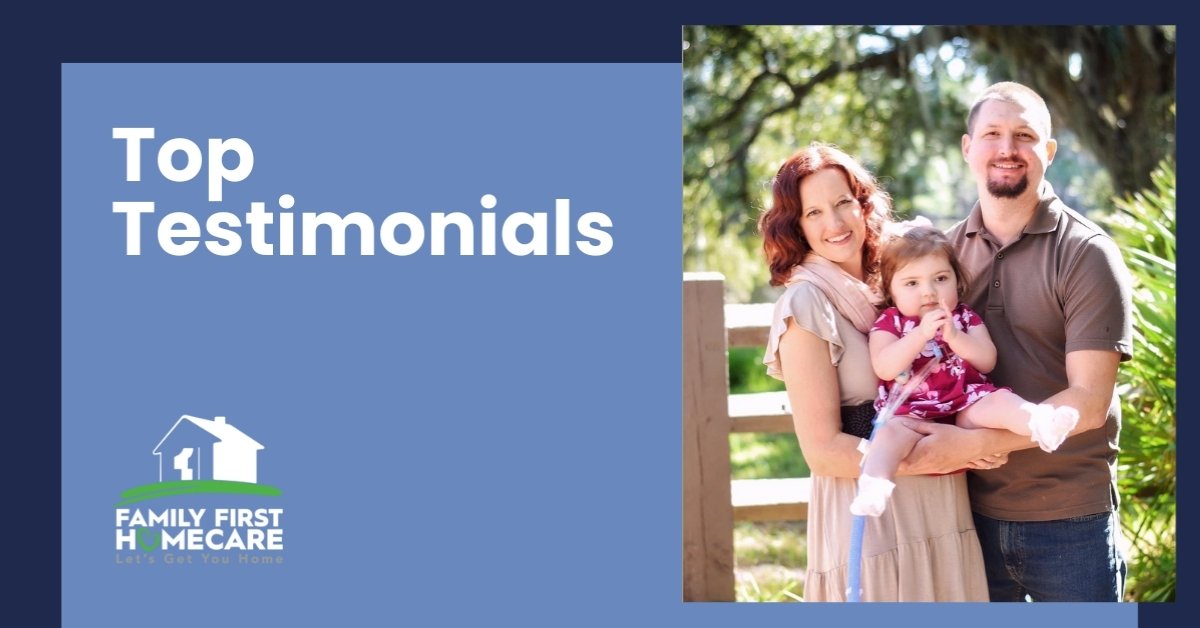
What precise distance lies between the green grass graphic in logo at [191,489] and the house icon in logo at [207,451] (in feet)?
0.05

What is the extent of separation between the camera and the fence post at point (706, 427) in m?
3.94

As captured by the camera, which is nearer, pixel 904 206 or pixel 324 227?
pixel 324 227

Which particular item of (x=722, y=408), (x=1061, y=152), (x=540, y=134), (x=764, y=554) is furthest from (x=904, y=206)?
(x=540, y=134)

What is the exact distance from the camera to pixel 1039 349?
9.84 feet

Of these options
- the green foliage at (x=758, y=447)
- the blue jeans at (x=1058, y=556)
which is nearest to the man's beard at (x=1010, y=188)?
the blue jeans at (x=1058, y=556)

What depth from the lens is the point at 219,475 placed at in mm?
3531

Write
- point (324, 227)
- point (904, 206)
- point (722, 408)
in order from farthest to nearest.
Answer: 1. point (904, 206)
2. point (722, 408)
3. point (324, 227)

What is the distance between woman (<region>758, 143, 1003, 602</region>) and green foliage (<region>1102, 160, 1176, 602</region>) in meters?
1.02

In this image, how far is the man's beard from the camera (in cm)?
303

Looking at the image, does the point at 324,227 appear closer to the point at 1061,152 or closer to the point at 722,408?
the point at 722,408

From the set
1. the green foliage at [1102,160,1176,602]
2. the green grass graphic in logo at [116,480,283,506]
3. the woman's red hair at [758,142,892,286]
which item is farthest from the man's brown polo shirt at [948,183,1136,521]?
the green grass graphic in logo at [116,480,283,506]

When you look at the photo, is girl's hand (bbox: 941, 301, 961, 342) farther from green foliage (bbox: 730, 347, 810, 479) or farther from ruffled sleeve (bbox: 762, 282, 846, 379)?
green foliage (bbox: 730, 347, 810, 479)

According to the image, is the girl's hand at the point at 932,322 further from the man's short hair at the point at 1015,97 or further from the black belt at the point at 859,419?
the man's short hair at the point at 1015,97

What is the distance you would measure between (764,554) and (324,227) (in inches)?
105
